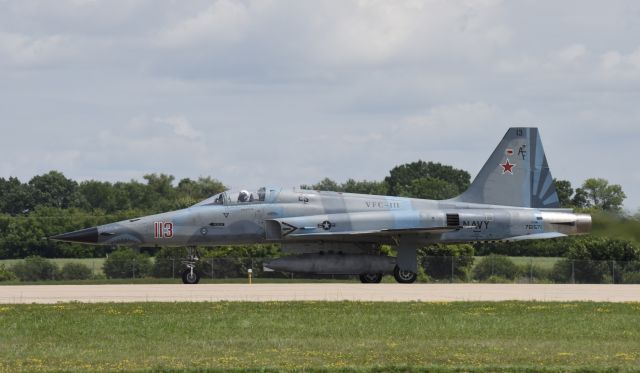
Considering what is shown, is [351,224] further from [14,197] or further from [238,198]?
[14,197]

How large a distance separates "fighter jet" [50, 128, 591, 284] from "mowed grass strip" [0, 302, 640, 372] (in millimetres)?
9686

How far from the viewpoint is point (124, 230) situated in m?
33.9

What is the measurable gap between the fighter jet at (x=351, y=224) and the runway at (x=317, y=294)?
2254mm

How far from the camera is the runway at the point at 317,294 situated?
87.5 ft

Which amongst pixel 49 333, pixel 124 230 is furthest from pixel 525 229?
pixel 49 333

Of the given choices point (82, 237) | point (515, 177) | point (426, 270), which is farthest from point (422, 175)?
point (82, 237)

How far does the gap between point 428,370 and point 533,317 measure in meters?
7.16

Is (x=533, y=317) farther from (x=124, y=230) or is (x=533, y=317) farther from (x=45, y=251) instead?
(x=45, y=251)

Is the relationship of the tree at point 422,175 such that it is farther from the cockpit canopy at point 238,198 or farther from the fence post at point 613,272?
the cockpit canopy at point 238,198

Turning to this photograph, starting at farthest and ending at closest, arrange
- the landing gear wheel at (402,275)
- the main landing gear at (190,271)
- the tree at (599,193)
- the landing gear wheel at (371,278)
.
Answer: the tree at (599,193) < the landing gear wheel at (371,278) < the landing gear wheel at (402,275) < the main landing gear at (190,271)

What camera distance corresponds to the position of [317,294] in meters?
28.6

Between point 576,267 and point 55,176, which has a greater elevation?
point 55,176

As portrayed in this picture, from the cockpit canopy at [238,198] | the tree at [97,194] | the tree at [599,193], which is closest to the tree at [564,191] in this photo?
the tree at [599,193]

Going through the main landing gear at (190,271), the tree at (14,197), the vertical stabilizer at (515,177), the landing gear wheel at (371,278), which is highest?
the tree at (14,197)
